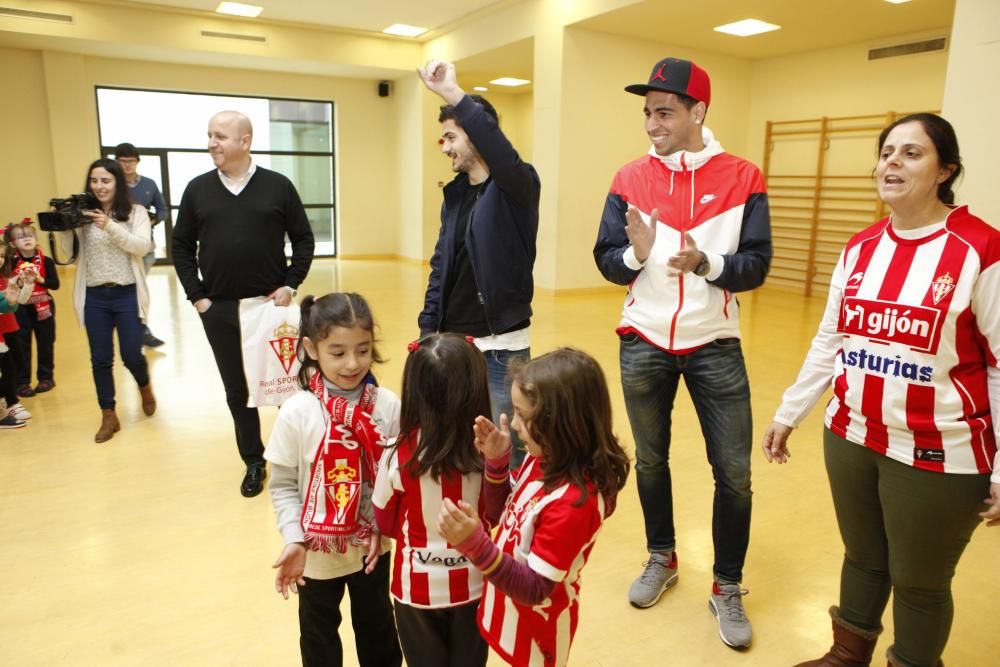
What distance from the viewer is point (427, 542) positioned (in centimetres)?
133

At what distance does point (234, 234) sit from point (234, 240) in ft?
0.08

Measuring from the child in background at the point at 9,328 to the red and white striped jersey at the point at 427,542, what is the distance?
Answer: 3192mm

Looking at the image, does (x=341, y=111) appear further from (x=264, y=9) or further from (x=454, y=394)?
(x=454, y=394)

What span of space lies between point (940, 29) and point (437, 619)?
8.72 meters

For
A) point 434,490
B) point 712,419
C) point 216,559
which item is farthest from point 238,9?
point 434,490

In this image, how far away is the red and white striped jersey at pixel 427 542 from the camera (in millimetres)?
1315

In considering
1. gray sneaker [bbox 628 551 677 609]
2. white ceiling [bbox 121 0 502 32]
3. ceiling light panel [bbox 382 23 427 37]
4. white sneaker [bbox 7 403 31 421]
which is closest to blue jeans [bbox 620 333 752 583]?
gray sneaker [bbox 628 551 677 609]

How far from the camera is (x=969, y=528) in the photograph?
1512 mm

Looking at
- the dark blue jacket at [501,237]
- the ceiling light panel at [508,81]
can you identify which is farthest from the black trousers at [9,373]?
the ceiling light panel at [508,81]

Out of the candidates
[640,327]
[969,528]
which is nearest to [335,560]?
[640,327]

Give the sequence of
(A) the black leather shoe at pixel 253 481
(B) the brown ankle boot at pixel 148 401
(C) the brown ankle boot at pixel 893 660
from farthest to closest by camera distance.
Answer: (B) the brown ankle boot at pixel 148 401, (A) the black leather shoe at pixel 253 481, (C) the brown ankle boot at pixel 893 660

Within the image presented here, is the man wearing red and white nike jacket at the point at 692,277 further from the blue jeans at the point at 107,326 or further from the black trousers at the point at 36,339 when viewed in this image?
the black trousers at the point at 36,339

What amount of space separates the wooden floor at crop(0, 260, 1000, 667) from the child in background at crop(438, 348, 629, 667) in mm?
749

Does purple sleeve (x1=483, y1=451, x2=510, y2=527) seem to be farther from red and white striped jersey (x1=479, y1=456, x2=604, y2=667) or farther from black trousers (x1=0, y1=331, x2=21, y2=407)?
black trousers (x1=0, y1=331, x2=21, y2=407)
